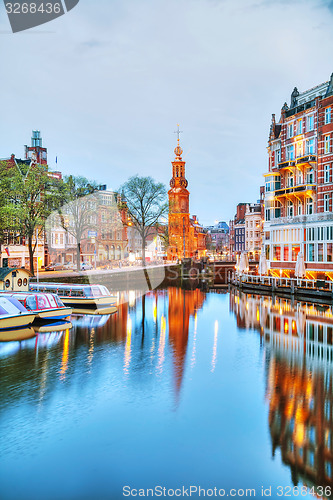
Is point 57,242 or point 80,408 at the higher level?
point 57,242

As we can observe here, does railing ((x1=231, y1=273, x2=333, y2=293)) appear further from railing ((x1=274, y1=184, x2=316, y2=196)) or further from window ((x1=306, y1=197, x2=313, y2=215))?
railing ((x1=274, y1=184, x2=316, y2=196))

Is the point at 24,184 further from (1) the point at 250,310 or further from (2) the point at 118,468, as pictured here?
(2) the point at 118,468

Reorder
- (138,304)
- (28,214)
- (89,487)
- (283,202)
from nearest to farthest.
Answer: (89,487) < (138,304) < (28,214) < (283,202)

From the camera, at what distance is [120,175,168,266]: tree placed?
259 ft

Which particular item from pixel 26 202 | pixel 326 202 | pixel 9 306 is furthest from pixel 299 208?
pixel 9 306

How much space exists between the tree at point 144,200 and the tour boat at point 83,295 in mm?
39519

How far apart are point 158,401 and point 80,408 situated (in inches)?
109

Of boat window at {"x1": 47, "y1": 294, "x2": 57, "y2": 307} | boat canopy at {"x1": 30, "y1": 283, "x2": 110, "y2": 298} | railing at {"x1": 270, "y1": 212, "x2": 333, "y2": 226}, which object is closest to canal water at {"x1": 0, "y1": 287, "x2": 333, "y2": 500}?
boat window at {"x1": 47, "y1": 294, "x2": 57, "y2": 307}

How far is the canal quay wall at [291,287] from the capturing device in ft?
139

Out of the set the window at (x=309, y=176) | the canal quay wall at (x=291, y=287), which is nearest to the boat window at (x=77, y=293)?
the canal quay wall at (x=291, y=287)

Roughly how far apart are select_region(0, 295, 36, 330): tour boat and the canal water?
55.4 inches

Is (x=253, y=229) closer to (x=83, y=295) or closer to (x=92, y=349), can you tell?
(x=83, y=295)

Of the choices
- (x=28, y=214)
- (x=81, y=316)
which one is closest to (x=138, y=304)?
(x=81, y=316)

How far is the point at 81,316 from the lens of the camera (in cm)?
3519
